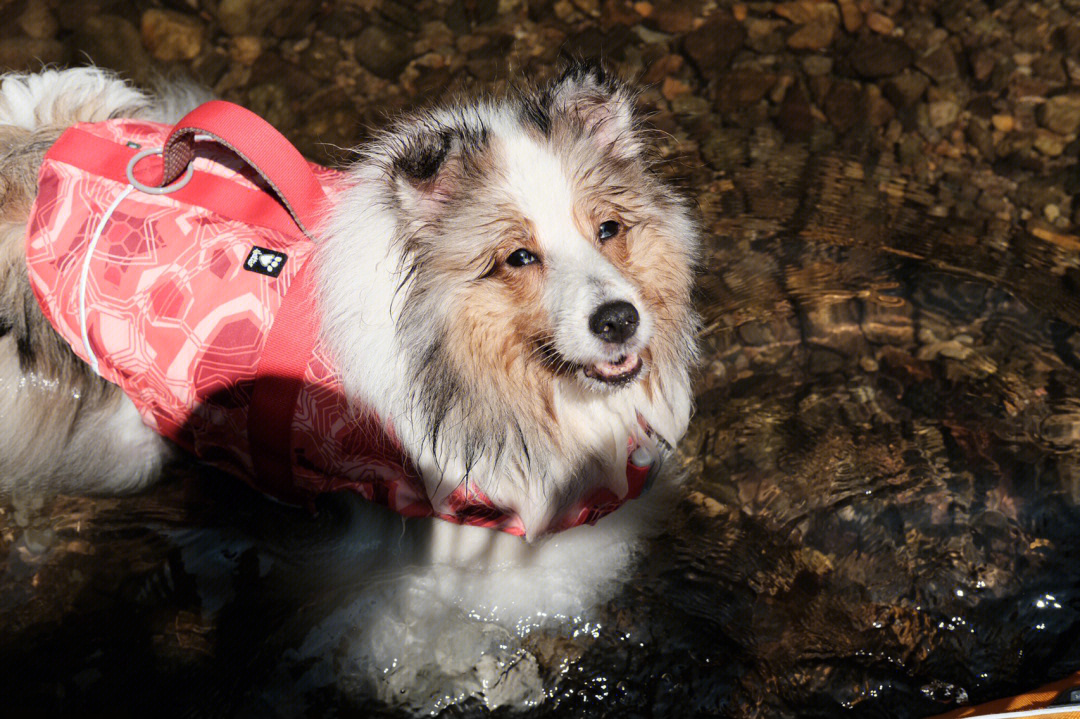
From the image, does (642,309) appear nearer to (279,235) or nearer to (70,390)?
(279,235)

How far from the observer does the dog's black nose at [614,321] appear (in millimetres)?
1910

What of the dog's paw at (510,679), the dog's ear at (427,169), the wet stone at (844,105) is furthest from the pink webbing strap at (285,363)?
the wet stone at (844,105)

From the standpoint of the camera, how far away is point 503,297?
2.02 metres

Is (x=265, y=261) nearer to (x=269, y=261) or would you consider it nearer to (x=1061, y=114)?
(x=269, y=261)

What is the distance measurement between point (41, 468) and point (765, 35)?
397 cm

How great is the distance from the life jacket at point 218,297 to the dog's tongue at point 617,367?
1.58 feet

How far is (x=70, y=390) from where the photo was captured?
2.70 m

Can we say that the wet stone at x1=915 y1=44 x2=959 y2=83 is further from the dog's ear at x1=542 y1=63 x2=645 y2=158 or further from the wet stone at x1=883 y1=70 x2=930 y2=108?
the dog's ear at x1=542 y1=63 x2=645 y2=158

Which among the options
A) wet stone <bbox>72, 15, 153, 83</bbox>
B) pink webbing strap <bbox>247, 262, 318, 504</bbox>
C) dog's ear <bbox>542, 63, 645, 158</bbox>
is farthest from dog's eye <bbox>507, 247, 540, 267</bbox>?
wet stone <bbox>72, 15, 153, 83</bbox>

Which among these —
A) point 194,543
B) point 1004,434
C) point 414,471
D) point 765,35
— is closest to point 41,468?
point 194,543

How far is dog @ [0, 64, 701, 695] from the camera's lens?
1987mm

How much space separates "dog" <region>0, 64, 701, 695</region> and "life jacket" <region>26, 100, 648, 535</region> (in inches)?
4.0

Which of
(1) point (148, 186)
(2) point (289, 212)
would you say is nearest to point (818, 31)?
(2) point (289, 212)

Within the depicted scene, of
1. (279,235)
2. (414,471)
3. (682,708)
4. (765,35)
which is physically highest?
(765,35)
